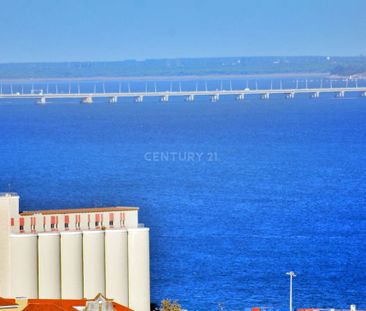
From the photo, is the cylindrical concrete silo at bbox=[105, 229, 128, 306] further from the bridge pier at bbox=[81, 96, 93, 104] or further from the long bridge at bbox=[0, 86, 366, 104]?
the bridge pier at bbox=[81, 96, 93, 104]

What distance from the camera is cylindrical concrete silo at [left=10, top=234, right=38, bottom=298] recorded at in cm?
2723

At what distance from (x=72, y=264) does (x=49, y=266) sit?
47cm

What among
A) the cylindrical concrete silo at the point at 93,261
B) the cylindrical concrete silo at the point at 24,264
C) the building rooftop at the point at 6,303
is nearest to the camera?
the building rooftop at the point at 6,303

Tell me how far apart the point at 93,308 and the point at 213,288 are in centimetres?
1676

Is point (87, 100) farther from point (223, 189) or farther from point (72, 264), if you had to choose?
point (72, 264)

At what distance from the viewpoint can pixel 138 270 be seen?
28.5m

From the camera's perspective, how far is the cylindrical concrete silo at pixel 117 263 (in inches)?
1109

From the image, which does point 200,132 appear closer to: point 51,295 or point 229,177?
point 229,177

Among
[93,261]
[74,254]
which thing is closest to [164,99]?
[93,261]

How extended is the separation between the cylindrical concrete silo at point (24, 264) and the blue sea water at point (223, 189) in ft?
18.5

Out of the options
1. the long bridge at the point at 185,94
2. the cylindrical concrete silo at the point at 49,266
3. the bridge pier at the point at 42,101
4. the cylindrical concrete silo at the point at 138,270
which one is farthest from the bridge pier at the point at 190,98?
the cylindrical concrete silo at the point at 49,266

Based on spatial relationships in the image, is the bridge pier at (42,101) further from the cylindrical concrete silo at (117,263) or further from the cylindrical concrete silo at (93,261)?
the cylindrical concrete silo at (93,261)

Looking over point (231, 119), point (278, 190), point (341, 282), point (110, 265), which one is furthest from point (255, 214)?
point (231, 119)

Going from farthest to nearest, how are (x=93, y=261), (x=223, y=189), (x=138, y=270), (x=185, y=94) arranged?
(x=185, y=94) < (x=223, y=189) < (x=138, y=270) < (x=93, y=261)
